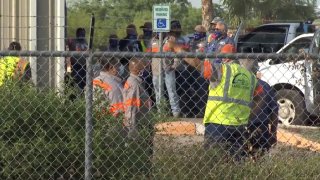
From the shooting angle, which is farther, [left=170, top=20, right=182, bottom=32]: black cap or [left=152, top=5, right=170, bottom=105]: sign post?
[left=170, top=20, right=182, bottom=32]: black cap

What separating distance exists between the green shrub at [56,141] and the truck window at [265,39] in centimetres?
926

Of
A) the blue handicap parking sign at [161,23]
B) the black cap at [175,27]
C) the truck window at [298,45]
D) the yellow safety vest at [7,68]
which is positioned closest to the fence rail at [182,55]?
the yellow safety vest at [7,68]

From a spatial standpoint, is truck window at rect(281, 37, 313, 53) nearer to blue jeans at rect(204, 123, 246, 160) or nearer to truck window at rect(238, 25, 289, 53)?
truck window at rect(238, 25, 289, 53)

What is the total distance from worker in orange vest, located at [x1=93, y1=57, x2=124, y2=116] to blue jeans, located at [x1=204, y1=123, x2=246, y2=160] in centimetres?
83

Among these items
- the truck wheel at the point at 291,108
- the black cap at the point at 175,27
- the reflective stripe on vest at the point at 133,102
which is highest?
the black cap at the point at 175,27

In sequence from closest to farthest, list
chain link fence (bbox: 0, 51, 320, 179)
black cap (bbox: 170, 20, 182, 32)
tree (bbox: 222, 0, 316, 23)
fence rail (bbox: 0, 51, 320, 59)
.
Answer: fence rail (bbox: 0, 51, 320, 59), chain link fence (bbox: 0, 51, 320, 179), black cap (bbox: 170, 20, 182, 32), tree (bbox: 222, 0, 316, 23)

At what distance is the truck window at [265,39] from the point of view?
52.2 feet

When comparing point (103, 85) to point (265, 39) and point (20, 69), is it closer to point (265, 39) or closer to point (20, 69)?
point (20, 69)

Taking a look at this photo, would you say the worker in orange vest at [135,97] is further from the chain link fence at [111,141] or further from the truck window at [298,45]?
the truck window at [298,45]

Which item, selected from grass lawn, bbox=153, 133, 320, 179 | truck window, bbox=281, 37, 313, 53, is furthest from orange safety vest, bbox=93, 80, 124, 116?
truck window, bbox=281, 37, 313, 53

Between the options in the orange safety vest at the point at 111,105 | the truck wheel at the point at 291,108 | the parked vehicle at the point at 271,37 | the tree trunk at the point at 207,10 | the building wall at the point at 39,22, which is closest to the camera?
the orange safety vest at the point at 111,105

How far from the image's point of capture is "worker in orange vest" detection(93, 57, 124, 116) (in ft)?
22.2

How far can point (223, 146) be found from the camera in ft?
22.2

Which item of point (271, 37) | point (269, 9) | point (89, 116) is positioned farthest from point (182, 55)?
point (269, 9)
